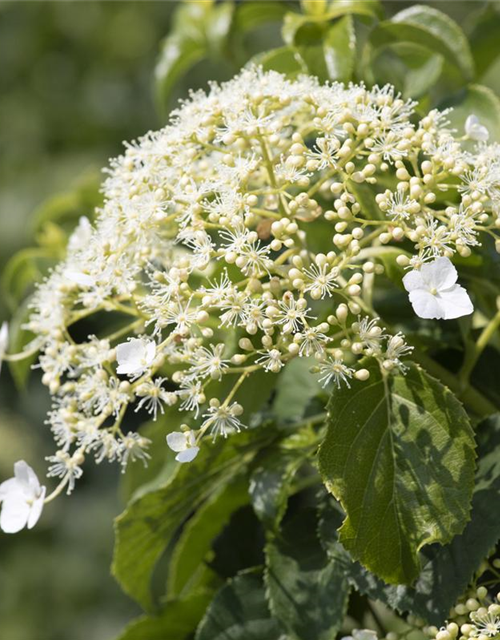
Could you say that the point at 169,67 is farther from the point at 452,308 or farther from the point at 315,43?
the point at 452,308

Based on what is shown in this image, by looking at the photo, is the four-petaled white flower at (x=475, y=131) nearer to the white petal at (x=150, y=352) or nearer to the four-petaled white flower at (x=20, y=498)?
the white petal at (x=150, y=352)

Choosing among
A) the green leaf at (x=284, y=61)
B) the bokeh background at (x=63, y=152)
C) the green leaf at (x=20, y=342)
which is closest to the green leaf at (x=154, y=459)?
the green leaf at (x=20, y=342)

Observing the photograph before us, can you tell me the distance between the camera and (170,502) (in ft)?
3.10

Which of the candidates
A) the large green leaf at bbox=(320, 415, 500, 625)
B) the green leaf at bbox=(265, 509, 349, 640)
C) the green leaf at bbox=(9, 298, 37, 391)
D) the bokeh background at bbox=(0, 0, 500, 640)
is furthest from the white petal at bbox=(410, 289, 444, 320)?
the bokeh background at bbox=(0, 0, 500, 640)

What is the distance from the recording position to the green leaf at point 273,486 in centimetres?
88

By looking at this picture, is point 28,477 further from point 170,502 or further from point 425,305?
point 425,305

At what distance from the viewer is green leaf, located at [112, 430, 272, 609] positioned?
0.92m

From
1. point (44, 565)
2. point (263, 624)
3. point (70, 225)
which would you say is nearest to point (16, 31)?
point (44, 565)

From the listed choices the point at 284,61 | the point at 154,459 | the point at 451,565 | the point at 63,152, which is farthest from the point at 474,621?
the point at 63,152

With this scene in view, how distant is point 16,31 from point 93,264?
133 inches

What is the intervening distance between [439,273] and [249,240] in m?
0.15

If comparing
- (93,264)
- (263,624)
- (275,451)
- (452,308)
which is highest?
(93,264)

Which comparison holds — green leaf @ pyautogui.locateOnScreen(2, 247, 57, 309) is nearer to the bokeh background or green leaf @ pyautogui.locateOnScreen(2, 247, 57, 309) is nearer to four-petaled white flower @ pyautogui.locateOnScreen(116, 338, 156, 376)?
four-petaled white flower @ pyautogui.locateOnScreen(116, 338, 156, 376)

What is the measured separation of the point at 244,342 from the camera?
74 centimetres
